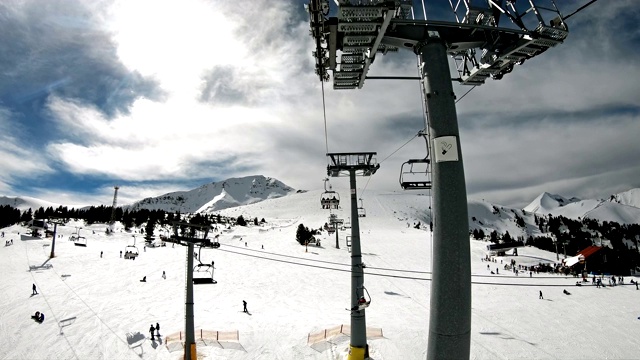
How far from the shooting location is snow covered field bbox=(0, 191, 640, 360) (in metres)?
19.6

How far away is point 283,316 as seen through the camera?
87.6ft

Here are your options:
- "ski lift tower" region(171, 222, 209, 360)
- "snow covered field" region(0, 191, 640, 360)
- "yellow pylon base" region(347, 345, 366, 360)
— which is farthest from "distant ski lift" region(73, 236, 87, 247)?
"yellow pylon base" region(347, 345, 366, 360)

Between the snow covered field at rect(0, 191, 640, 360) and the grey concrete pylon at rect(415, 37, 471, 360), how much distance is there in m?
15.1

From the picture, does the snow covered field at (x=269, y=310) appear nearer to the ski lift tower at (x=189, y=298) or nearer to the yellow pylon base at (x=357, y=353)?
the ski lift tower at (x=189, y=298)

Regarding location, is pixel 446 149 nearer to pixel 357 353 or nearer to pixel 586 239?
pixel 357 353

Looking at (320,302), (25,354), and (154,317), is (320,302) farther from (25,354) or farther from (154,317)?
(25,354)

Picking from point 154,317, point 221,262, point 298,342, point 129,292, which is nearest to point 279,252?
point 221,262

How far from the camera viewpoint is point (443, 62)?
14.0ft

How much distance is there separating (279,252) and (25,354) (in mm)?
40583

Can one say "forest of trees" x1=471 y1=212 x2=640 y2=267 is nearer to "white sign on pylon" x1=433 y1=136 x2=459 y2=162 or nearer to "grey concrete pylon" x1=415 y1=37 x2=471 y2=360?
"grey concrete pylon" x1=415 y1=37 x2=471 y2=360

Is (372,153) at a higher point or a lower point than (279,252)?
higher

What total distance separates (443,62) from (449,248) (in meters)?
2.39

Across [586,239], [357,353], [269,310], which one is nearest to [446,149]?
[357,353]

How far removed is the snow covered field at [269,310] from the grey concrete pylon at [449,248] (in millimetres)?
15082
